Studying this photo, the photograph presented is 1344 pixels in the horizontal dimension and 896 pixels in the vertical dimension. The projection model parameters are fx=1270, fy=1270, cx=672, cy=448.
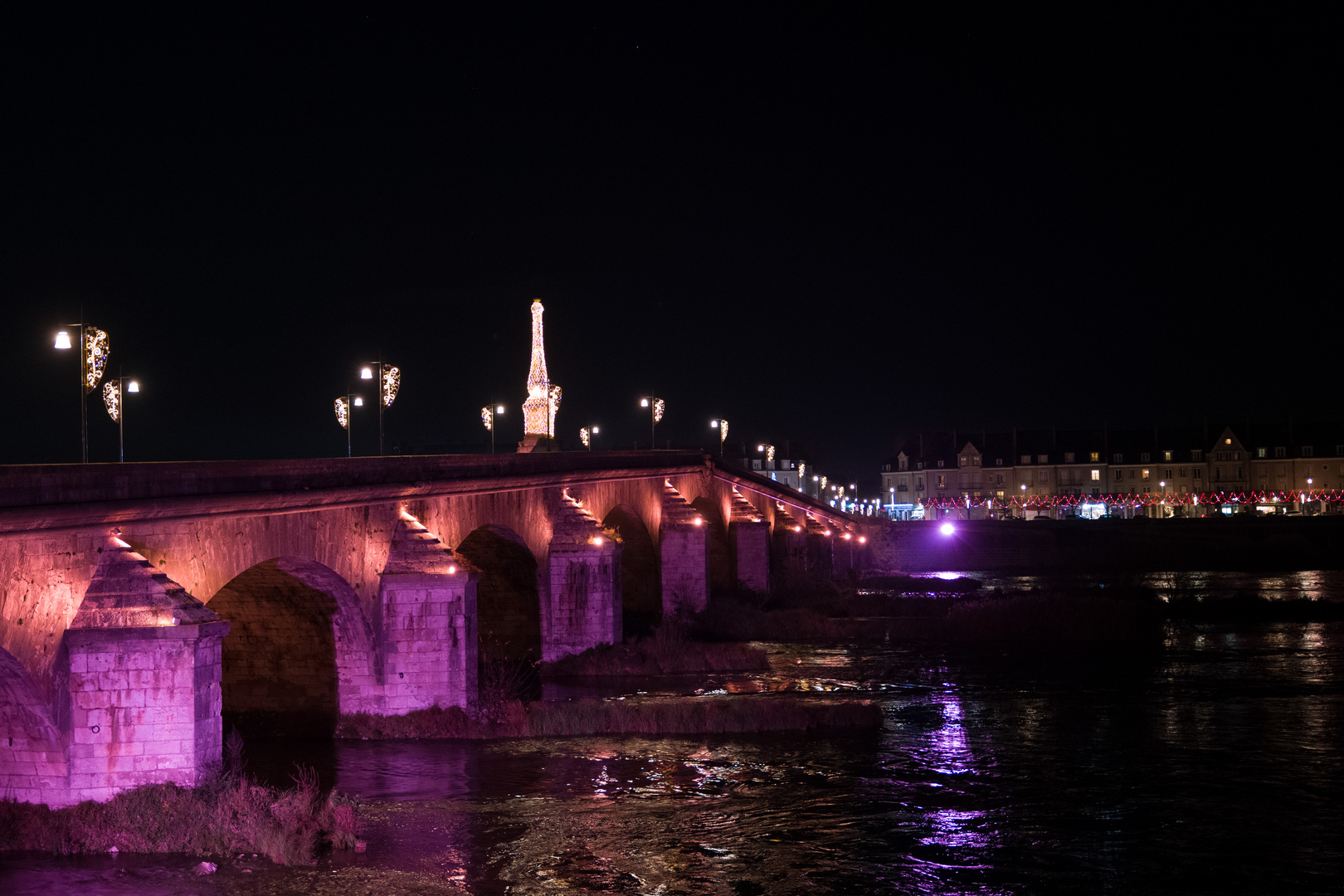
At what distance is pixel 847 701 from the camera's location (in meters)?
25.9

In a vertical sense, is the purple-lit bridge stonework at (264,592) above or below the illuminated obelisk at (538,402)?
below

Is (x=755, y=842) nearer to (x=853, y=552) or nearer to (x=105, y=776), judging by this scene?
(x=105, y=776)

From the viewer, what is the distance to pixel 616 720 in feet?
80.8

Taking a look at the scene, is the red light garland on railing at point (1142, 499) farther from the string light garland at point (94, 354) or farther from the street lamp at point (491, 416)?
the string light garland at point (94, 354)

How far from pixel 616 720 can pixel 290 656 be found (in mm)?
6230

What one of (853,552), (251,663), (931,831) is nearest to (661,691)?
(251,663)

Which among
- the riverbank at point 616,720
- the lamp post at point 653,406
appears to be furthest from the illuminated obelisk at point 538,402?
the riverbank at point 616,720

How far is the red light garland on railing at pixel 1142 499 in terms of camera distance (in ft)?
387

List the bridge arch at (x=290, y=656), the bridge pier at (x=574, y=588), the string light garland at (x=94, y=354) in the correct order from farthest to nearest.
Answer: the bridge pier at (x=574, y=588), the bridge arch at (x=290, y=656), the string light garland at (x=94, y=354)

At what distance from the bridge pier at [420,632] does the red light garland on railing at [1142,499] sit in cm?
10875

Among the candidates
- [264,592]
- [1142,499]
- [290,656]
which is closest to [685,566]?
[290,656]

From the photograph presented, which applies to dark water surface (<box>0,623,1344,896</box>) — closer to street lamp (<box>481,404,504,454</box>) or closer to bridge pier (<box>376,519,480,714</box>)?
bridge pier (<box>376,519,480,714</box>)

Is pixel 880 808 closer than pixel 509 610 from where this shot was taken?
Yes

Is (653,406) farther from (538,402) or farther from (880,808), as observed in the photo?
(880,808)
